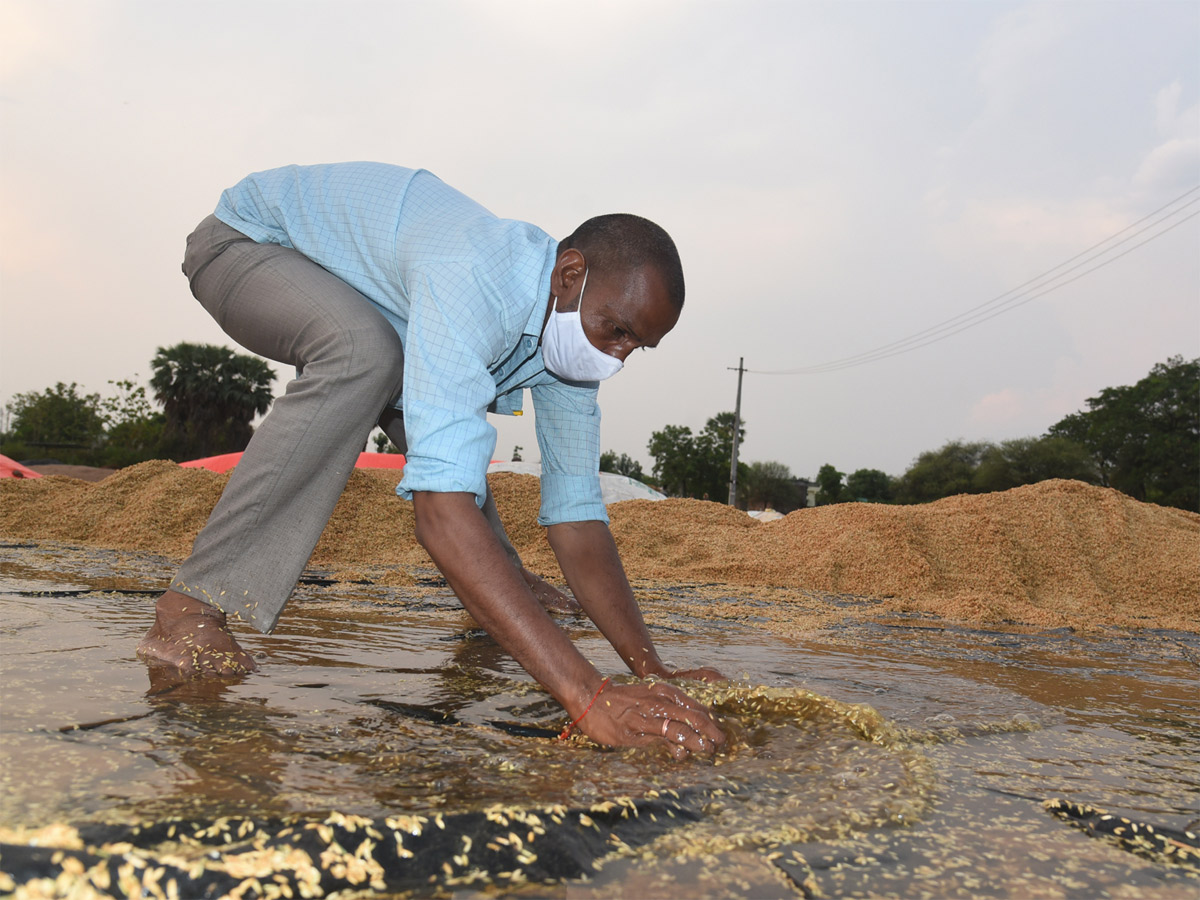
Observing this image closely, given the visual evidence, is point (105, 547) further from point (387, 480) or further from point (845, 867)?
point (845, 867)

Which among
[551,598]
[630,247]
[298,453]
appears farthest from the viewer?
[551,598]

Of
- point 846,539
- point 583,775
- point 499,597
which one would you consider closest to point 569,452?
point 499,597

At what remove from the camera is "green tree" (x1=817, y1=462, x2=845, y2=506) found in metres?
55.8

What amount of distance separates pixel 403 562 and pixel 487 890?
442cm

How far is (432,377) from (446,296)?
0.51 feet

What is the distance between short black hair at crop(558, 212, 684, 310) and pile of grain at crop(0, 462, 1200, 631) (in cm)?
293

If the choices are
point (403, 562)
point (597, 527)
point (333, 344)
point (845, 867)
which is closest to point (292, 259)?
point (333, 344)

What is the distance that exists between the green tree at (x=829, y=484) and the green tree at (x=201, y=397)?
37.7 meters

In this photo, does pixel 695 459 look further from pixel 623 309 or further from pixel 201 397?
pixel 623 309

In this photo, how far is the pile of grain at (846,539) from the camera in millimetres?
4840

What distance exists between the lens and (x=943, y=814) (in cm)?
109

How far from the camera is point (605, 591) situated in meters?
2.00

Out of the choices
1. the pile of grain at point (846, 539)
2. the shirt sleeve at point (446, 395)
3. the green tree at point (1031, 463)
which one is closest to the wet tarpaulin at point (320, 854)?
the shirt sleeve at point (446, 395)

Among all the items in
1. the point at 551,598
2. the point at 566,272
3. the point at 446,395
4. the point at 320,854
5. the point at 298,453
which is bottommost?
the point at 320,854
